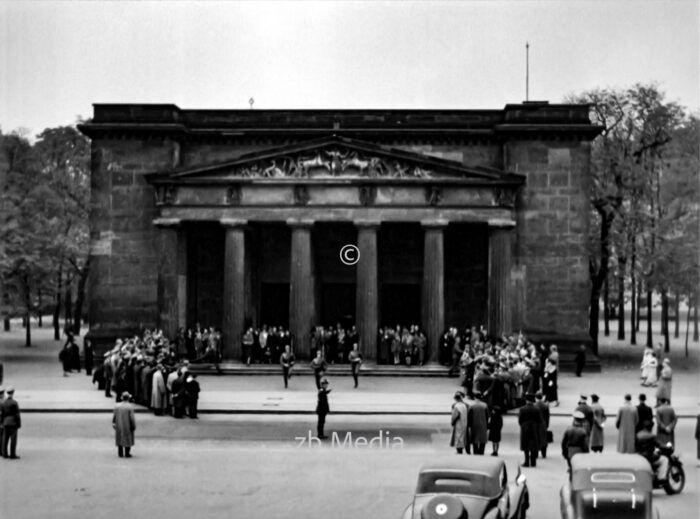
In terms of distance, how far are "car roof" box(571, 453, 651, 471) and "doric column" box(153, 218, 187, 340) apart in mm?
30412

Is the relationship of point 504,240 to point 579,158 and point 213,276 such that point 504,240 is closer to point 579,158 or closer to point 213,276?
point 579,158

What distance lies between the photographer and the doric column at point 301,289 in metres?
→ 41.5

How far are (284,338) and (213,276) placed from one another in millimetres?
6983

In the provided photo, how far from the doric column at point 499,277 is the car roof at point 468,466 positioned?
2761cm

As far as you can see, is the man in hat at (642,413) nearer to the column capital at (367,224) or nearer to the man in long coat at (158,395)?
the man in long coat at (158,395)

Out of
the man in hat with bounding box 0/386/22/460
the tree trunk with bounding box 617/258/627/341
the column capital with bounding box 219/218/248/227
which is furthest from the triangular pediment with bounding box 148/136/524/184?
the man in hat with bounding box 0/386/22/460

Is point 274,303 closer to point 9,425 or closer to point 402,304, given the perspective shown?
point 402,304

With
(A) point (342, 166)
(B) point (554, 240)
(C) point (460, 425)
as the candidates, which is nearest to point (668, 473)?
(C) point (460, 425)

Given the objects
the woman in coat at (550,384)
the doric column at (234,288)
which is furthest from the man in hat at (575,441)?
the doric column at (234,288)

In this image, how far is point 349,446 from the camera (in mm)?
23469

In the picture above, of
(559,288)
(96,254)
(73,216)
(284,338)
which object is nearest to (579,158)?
(559,288)

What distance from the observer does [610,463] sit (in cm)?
1413

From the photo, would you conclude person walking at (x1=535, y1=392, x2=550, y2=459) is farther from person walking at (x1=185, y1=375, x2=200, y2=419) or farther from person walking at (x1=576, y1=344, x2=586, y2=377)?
person walking at (x1=576, y1=344, x2=586, y2=377)

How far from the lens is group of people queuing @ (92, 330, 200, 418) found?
92.1ft
